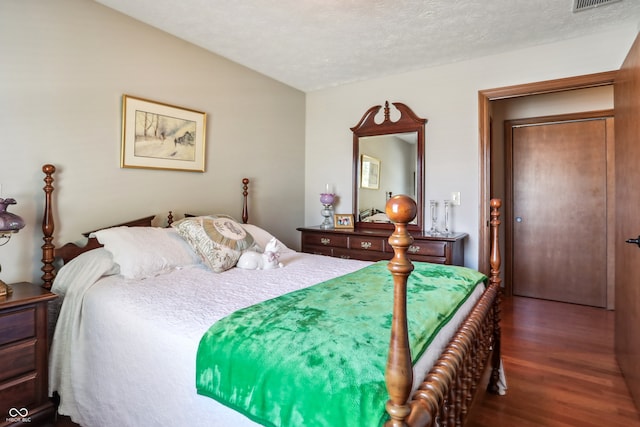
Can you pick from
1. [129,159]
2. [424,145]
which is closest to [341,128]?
[424,145]

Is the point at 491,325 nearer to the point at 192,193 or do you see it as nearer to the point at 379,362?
the point at 379,362

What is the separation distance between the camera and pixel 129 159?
2500 millimetres

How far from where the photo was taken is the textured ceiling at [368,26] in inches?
92.2

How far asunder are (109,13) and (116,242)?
161 centimetres

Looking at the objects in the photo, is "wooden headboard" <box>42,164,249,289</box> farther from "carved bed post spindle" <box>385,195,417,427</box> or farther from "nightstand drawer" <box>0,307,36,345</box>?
"carved bed post spindle" <box>385,195,417,427</box>

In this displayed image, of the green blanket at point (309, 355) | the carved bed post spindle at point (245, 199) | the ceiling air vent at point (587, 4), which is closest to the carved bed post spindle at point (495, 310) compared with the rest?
the green blanket at point (309, 355)

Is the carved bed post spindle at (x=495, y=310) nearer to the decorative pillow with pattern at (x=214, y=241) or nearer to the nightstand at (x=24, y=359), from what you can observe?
the decorative pillow with pattern at (x=214, y=241)

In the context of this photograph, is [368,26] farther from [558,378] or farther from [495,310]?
[558,378]

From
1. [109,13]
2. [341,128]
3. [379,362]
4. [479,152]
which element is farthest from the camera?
[341,128]

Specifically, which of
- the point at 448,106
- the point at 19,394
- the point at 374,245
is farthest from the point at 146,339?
the point at 448,106

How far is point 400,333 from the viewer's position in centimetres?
76

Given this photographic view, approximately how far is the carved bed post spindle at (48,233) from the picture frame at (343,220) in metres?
2.50

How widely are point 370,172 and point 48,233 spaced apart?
9.42ft

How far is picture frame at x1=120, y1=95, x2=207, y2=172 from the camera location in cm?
249
